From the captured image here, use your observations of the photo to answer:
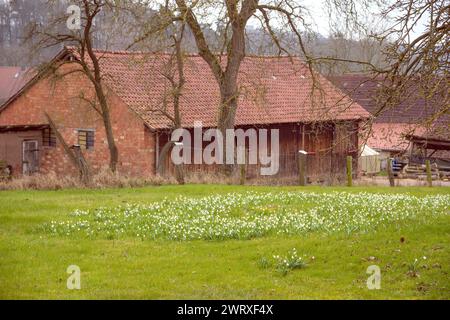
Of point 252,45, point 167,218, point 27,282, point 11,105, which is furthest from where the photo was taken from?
point 11,105

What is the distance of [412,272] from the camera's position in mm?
10484

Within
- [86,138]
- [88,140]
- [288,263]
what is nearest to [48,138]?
[86,138]

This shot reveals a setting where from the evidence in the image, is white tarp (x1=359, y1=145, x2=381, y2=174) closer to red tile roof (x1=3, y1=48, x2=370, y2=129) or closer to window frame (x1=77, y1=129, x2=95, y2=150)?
red tile roof (x1=3, y1=48, x2=370, y2=129)

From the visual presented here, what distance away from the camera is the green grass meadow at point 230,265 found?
9.70 m

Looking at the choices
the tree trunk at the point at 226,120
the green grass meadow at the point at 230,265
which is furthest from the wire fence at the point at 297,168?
the green grass meadow at the point at 230,265

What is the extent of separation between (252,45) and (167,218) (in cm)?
1585

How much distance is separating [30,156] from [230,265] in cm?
3032

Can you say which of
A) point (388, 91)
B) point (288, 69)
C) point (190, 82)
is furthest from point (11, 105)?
point (388, 91)

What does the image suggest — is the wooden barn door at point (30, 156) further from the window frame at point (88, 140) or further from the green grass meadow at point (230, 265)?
the green grass meadow at point (230, 265)

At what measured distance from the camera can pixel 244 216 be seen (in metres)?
16.0

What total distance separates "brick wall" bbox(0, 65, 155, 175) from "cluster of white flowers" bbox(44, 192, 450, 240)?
633 inches

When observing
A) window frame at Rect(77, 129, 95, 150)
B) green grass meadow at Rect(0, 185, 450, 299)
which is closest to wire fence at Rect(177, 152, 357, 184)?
window frame at Rect(77, 129, 95, 150)

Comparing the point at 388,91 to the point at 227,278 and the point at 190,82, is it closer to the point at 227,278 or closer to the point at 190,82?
the point at 227,278

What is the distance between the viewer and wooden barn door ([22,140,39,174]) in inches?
1549
